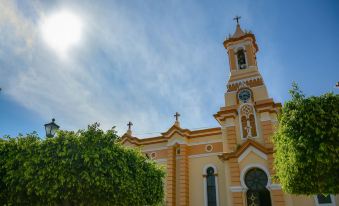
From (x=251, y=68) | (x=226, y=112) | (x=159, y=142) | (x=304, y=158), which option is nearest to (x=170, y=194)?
(x=159, y=142)

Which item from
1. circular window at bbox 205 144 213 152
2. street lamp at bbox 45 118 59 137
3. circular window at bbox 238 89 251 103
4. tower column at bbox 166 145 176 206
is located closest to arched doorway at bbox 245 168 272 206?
circular window at bbox 205 144 213 152

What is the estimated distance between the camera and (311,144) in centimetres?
1118

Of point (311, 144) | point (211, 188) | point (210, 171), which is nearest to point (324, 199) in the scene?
point (211, 188)

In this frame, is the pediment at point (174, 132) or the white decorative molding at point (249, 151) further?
the pediment at point (174, 132)

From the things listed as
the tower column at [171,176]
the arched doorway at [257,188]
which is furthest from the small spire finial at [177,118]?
the arched doorway at [257,188]

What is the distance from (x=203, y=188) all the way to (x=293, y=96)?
14665mm

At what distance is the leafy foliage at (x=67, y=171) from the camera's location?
12.5 m

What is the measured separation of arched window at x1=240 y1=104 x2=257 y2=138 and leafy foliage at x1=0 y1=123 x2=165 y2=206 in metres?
12.4

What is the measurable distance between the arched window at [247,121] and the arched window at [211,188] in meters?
4.52

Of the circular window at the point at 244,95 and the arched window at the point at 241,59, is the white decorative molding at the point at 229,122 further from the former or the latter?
the arched window at the point at 241,59

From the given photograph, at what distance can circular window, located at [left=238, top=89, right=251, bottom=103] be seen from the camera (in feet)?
81.7

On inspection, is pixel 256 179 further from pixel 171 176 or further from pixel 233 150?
pixel 171 176

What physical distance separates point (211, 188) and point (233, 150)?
406 centimetres

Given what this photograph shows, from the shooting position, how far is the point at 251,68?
26.5 m
